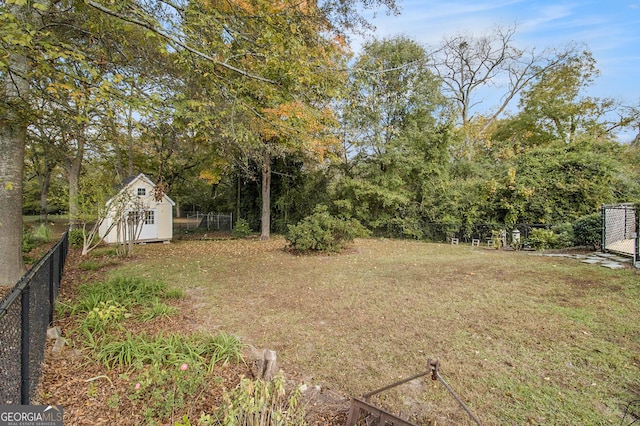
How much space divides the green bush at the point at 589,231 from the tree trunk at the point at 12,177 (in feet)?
44.2

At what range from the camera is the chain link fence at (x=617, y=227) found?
331 inches

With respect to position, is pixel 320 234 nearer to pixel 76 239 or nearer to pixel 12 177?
pixel 12 177

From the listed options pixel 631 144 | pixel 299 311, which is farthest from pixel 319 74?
pixel 631 144

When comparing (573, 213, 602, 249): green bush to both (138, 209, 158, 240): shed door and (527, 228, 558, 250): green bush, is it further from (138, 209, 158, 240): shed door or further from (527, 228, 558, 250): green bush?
(138, 209, 158, 240): shed door

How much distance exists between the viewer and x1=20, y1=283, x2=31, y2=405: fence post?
2082 millimetres

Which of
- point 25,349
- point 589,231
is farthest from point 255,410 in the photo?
point 589,231

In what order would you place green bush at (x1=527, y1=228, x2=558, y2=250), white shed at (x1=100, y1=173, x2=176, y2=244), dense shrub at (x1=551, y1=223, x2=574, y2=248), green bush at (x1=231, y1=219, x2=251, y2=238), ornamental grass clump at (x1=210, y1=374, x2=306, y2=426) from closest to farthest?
ornamental grass clump at (x1=210, y1=374, x2=306, y2=426), dense shrub at (x1=551, y1=223, x2=574, y2=248), green bush at (x1=527, y1=228, x2=558, y2=250), white shed at (x1=100, y1=173, x2=176, y2=244), green bush at (x1=231, y1=219, x2=251, y2=238)

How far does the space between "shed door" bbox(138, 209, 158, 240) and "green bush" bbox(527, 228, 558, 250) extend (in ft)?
49.1

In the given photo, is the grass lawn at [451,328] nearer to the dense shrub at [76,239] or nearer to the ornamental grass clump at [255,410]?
the ornamental grass clump at [255,410]

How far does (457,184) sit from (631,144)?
14.0 metres

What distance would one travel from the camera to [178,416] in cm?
225

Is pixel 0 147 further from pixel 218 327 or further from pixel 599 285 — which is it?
pixel 599 285

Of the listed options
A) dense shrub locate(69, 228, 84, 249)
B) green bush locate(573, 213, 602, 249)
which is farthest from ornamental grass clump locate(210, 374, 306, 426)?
dense shrub locate(69, 228, 84, 249)

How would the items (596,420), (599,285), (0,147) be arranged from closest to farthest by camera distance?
(596,420)
(0,147)
(599,285)
